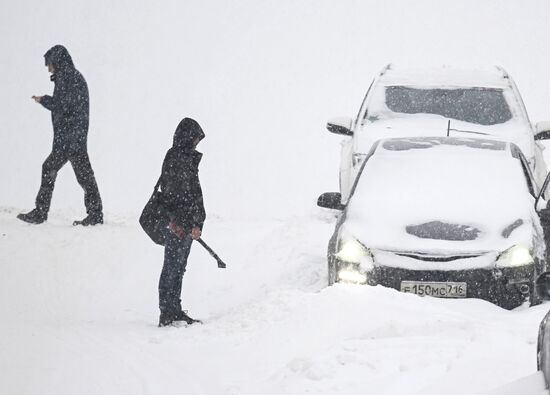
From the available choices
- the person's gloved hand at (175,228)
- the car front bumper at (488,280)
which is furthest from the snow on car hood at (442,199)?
the person's gloved hand at (175,228)

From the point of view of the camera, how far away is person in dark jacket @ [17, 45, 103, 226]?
37.1 ft

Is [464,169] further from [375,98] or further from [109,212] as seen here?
[109,212]

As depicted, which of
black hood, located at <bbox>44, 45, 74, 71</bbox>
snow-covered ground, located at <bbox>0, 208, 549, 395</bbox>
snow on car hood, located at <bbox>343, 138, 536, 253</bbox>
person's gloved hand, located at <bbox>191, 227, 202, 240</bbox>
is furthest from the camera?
black hood, located at <bbox>44, 45, 74, 71</bbox>

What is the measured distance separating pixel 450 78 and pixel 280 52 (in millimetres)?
26373

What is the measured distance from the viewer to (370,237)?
7809mm

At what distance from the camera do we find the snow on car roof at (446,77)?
12.3 m

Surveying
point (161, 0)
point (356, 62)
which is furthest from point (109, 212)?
point (161, 0)

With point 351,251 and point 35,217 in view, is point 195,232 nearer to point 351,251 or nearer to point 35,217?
point 351,251

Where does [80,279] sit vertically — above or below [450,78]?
below

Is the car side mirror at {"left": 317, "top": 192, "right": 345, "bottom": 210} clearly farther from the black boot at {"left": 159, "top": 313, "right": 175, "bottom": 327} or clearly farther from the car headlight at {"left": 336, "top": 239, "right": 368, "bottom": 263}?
the black boot at {"left": 159, "top": 313, "right": 175, "bottom": 327}

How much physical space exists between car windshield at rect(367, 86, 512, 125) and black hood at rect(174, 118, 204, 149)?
3.90 metres

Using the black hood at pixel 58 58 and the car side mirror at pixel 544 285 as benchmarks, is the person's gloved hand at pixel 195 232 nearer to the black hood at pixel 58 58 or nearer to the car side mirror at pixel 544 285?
the black hood at pixel 58 58

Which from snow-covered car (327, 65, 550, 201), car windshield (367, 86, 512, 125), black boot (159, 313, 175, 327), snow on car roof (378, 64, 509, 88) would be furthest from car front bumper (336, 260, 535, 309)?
snow on car roof (378, 64, 509, 88)

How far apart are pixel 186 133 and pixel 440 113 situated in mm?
4405
